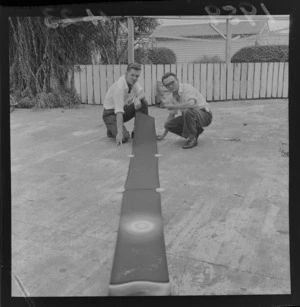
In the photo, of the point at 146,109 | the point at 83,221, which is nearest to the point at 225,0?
the point at 146,109

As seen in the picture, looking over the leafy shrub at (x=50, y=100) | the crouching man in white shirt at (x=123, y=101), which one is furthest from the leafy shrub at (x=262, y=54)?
the leafy shrub at (x=50, y=100)

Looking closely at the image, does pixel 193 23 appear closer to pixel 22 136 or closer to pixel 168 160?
pixel 168 160

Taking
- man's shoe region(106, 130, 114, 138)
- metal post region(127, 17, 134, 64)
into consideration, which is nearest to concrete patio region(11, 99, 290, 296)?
man's shoe region(106, 130, 114, 138)

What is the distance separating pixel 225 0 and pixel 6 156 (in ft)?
3.42

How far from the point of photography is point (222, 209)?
1970 mm

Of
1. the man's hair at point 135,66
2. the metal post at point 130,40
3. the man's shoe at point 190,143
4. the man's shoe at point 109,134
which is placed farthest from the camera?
the man's shoe at point 190,143

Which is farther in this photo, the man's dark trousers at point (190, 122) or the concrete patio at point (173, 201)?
the man's dark trousers at point (190, 122)

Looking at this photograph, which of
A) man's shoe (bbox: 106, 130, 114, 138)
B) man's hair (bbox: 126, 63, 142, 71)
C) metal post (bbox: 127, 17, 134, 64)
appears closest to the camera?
metal post (bbox: 127, 17, 134, 64)

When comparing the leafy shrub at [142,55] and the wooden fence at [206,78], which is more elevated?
the leafy shrub at [142,55]

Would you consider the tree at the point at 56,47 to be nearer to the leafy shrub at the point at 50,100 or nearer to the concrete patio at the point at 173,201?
the leafy shrub at the point at 50,100

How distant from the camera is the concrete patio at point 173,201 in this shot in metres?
1.63

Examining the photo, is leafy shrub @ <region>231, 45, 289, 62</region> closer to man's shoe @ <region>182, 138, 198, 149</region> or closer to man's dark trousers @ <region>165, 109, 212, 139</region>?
man's dark trousers @ <region>165, 109, 212, 139</region>

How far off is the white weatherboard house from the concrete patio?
0.87ft

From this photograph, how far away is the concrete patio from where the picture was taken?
163cm
